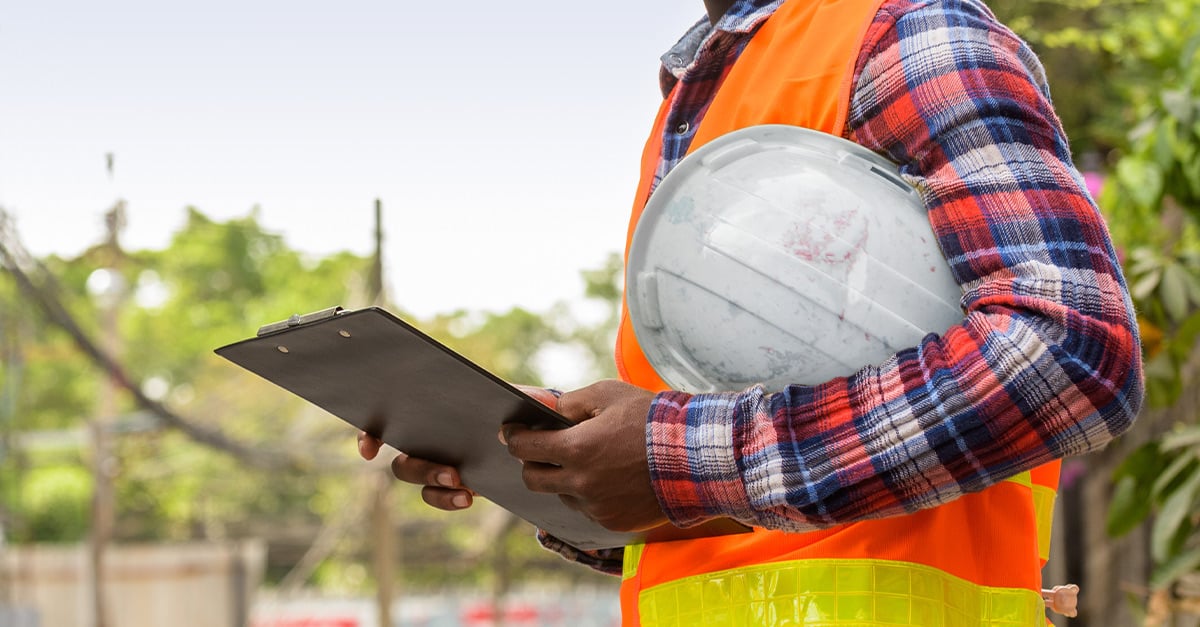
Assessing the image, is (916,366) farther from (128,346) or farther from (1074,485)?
(128,346)

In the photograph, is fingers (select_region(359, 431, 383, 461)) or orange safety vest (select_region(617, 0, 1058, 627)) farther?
fingers (select_region(359, 431, 383, 461))

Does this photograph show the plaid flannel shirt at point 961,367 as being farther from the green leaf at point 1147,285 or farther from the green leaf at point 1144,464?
the green leaf at point 1144,464

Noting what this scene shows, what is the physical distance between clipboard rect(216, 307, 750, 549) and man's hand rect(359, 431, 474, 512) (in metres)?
0.01

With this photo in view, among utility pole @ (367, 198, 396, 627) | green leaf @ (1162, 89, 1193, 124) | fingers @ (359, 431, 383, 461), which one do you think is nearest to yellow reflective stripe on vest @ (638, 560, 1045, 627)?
fingers @ (359, 431, 383, 461)

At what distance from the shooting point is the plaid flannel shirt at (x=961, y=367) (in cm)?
85

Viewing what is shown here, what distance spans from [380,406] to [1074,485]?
13.1 ft

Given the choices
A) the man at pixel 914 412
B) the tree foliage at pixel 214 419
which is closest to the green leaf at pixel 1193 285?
the man at pixel 914 412

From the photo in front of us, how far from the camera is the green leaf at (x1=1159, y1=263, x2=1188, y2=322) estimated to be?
2834mm

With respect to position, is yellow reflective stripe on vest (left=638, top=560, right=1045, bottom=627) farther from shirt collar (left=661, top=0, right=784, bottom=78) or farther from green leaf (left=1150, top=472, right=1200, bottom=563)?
green leaf (left=1150, top=472, right=1200, bottom=563)

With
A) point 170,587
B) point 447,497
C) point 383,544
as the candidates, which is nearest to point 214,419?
point 170,587

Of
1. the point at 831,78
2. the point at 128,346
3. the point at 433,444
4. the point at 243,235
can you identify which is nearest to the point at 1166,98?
the point at 831,78

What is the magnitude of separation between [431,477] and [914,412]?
0.51m

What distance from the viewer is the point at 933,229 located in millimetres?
961

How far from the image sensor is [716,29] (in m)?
1.20
